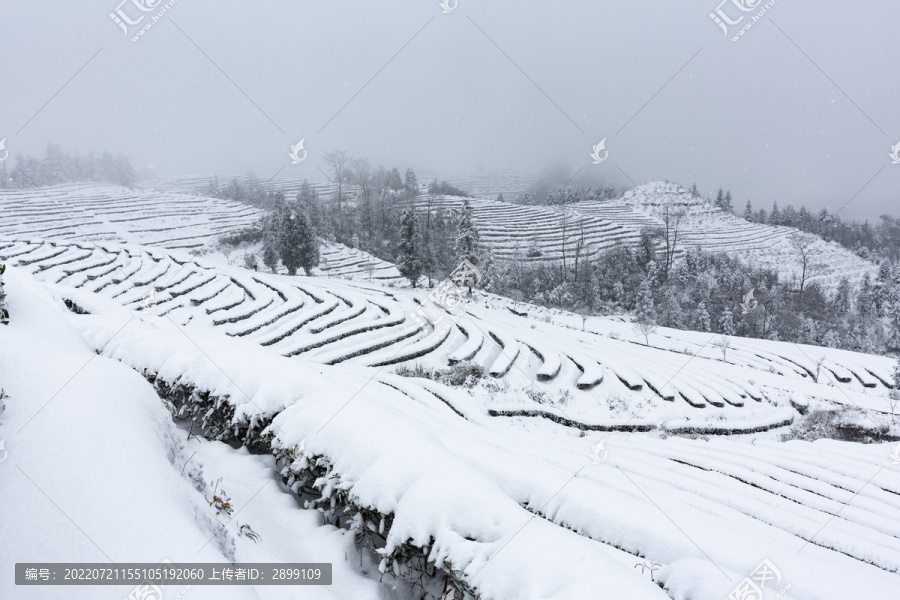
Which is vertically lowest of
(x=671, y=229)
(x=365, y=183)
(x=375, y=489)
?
(x=671, y=229)

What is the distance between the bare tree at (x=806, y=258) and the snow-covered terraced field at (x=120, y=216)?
2681 inches

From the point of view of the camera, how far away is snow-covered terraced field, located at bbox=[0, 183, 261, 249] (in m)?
39.4

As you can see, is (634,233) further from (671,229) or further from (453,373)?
(453,373)

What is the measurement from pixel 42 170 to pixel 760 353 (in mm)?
106010

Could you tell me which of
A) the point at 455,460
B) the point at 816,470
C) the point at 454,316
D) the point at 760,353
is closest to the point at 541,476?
the point at 455,460

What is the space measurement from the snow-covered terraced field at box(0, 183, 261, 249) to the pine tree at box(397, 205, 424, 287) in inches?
924

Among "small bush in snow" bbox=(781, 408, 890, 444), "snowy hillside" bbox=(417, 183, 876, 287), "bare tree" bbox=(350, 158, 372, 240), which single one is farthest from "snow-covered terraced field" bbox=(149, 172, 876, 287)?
"small bush in snow" bbox=(781, 408, 890, 444)

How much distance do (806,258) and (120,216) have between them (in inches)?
3729

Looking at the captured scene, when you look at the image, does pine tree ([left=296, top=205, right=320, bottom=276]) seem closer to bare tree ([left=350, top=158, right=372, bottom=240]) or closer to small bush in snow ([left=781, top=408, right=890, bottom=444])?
bare tree ([left=350, top=158, right=372, bottom=240])

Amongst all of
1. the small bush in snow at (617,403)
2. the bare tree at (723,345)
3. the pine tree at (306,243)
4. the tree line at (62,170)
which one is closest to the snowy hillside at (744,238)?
the bare tree at (723,345)

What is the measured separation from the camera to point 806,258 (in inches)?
2344

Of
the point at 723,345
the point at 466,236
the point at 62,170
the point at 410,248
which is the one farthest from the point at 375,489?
the point at 62,170

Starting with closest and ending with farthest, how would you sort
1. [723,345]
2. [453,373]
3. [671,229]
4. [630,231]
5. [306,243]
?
[453,373] → [723,345] → [306,243] → [630,231] → [671,229]

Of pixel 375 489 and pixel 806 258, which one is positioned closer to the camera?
pixel 375 489
